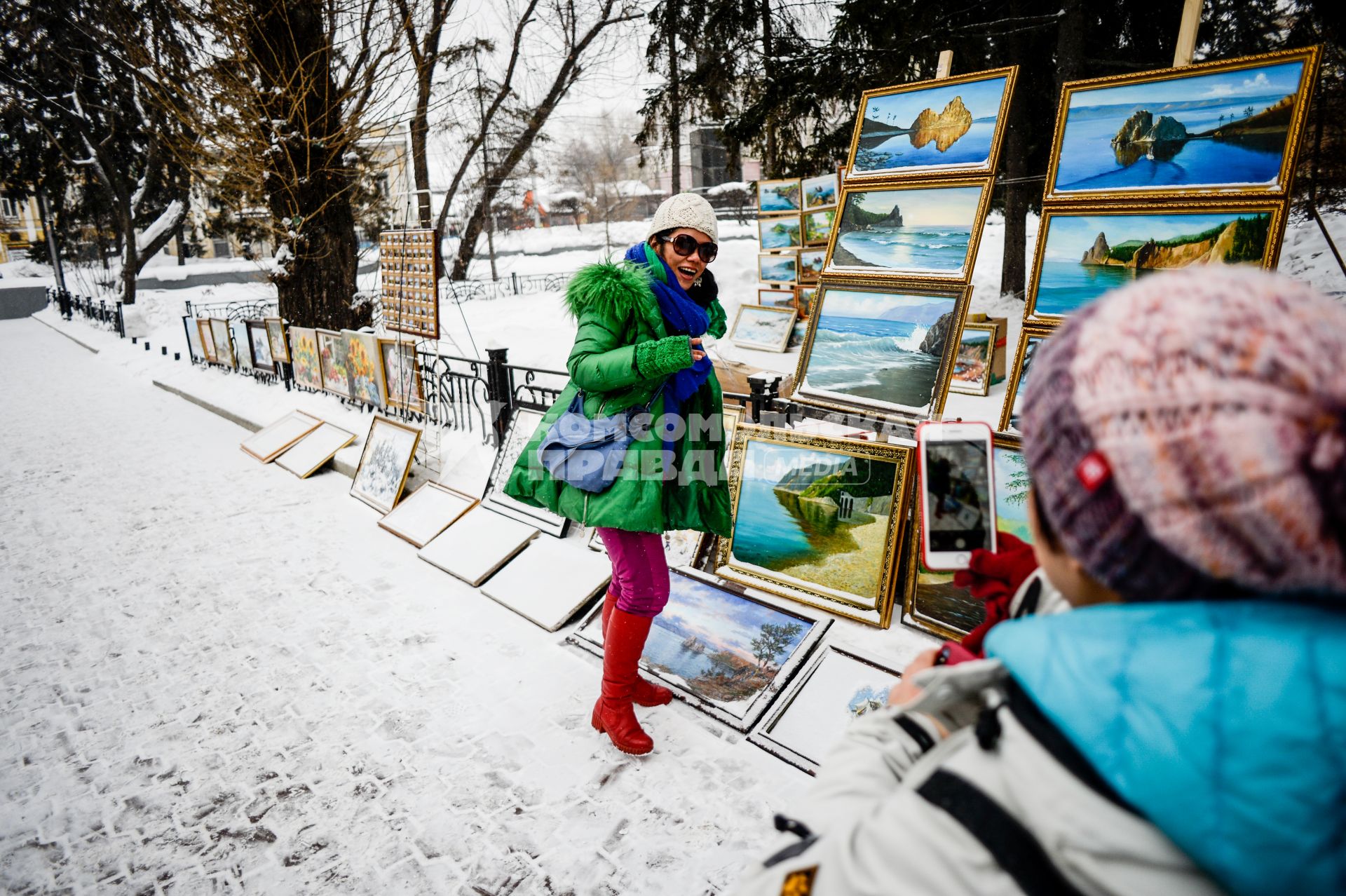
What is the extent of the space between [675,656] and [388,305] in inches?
186

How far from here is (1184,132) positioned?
2711 millimetres

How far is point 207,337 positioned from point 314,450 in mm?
6448

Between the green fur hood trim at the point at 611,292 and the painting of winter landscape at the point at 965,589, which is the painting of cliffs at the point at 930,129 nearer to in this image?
the painting of winter landscape at the point at 965,589

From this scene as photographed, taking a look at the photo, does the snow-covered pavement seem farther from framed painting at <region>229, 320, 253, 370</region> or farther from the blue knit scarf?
framed painting at <region>229, 320, 253, 370</region>

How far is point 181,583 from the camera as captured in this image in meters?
4.21

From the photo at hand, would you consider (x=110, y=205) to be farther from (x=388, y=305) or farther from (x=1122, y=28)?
(x=1122, y=28)

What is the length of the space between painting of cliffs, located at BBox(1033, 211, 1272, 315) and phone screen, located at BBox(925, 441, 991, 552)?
186 centimetres

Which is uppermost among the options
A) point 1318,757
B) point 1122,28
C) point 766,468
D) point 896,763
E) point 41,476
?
point 1122,28

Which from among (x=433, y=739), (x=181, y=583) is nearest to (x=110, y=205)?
(x=181, y=583)

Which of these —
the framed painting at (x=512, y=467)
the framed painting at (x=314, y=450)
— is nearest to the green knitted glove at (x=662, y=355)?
the framed painting at (x=512, y=467)

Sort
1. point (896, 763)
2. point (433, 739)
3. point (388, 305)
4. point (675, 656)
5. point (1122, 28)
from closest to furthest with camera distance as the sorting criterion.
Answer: point (896, 763) → point (433, 739) → point (675, 656) → point (388, 305) → point (1122, 28)

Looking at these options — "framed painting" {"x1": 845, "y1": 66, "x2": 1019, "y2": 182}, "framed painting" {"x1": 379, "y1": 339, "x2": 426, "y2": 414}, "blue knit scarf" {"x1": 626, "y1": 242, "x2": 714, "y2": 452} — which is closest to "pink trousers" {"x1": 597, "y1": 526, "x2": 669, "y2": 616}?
"blue knit scarf" {"x1": 626, "y1": 242, "x2": 714, "y2": 452}

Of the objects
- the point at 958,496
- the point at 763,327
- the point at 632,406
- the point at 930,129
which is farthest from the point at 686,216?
the point at 763,327

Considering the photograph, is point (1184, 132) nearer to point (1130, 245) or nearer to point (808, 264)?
point (1130, 245)
